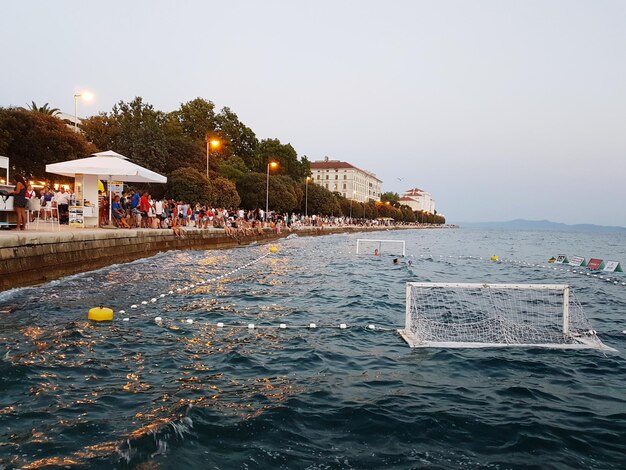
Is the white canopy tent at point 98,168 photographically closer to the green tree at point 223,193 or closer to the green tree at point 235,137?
the green tree at point 223,193

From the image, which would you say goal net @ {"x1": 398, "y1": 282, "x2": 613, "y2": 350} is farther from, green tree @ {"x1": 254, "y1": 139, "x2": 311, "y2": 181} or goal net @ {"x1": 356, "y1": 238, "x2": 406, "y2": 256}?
green tree @ {"x1": 254, "y1": 139, "x2": 311, "y2": 181}

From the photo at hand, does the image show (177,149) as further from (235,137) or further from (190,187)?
(235,137)

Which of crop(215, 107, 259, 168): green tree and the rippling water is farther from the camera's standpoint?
crop(215, 107, 259, 168): green tree

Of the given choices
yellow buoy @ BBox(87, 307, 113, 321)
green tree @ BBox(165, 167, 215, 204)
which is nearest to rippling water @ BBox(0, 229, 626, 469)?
yellow buoy @ BBox(87, 307, 113, 321)

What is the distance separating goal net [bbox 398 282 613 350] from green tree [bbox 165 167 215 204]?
2813cm

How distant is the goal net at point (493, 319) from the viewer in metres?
8.09

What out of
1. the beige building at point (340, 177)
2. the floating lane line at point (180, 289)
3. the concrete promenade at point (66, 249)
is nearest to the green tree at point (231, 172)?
the concrete promenade at point (66, 249)

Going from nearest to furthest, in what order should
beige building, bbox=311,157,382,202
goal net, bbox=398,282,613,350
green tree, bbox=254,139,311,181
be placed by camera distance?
goal net, bbox=398,282,613,350 → green tree, bbox=254,139,311,181 → beige building, bbox=311,157,382,202

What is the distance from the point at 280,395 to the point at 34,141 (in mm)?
38573

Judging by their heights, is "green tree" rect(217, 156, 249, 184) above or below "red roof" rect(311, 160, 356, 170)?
below

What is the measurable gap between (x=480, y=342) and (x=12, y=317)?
8.68m

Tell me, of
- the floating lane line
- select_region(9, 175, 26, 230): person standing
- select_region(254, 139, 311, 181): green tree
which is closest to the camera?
the floating lane line

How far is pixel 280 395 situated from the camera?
→ 5.66 metres

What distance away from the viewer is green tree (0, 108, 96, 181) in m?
35.8
